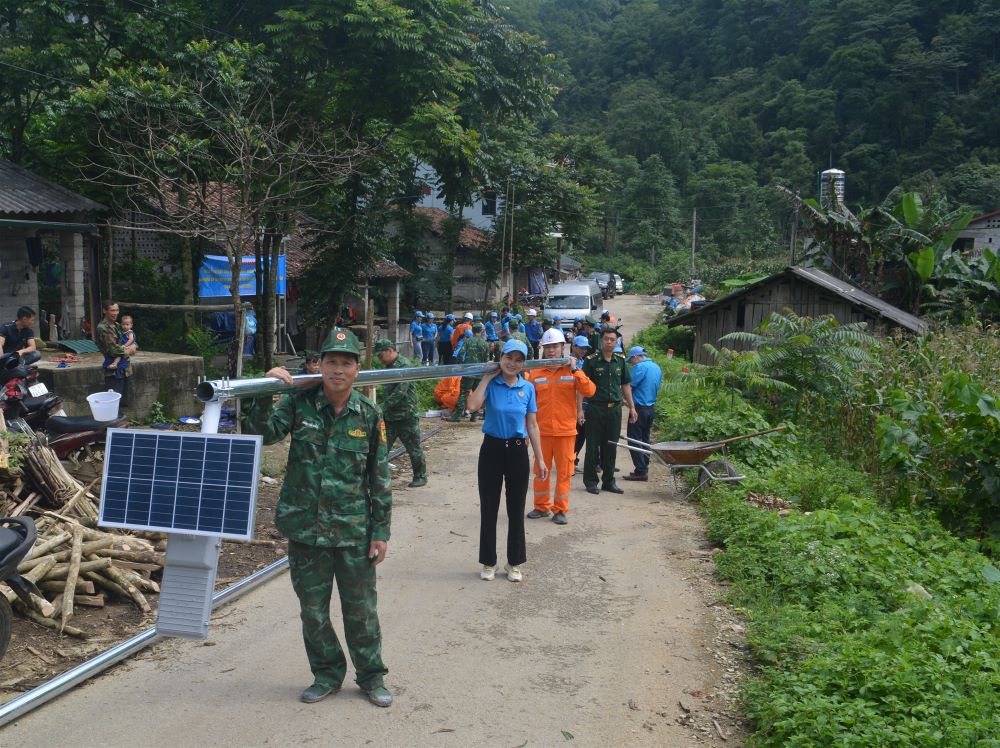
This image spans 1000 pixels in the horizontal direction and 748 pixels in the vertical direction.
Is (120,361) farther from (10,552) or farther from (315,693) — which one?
(315,693)

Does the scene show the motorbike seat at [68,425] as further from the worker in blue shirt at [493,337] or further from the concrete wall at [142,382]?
the worker in blue shirt at [493,337]

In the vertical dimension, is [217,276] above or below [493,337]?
above

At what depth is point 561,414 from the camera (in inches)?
365

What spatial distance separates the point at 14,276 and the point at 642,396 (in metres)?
11.8

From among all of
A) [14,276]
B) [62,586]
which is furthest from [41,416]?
[14,276]

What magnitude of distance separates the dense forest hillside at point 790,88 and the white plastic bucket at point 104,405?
82.5ft

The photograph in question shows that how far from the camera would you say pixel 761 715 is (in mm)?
4902

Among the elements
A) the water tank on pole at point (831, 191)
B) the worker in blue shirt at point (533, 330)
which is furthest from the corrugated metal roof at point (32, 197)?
the water tank on pole at point (831, 191)

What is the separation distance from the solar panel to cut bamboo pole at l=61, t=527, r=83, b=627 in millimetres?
2242

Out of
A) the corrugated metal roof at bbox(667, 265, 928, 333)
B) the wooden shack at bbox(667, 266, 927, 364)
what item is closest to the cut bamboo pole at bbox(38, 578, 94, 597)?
the corrugated metal roof at bbox(667, 265, 928, 333)

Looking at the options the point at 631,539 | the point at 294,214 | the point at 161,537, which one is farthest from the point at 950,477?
the point at 294,214

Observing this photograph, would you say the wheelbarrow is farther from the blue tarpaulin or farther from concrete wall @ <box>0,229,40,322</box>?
concrete wall @ <box>0,229,40,322</box>

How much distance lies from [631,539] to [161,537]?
4.46 metres

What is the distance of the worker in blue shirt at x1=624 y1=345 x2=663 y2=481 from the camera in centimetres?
1180
